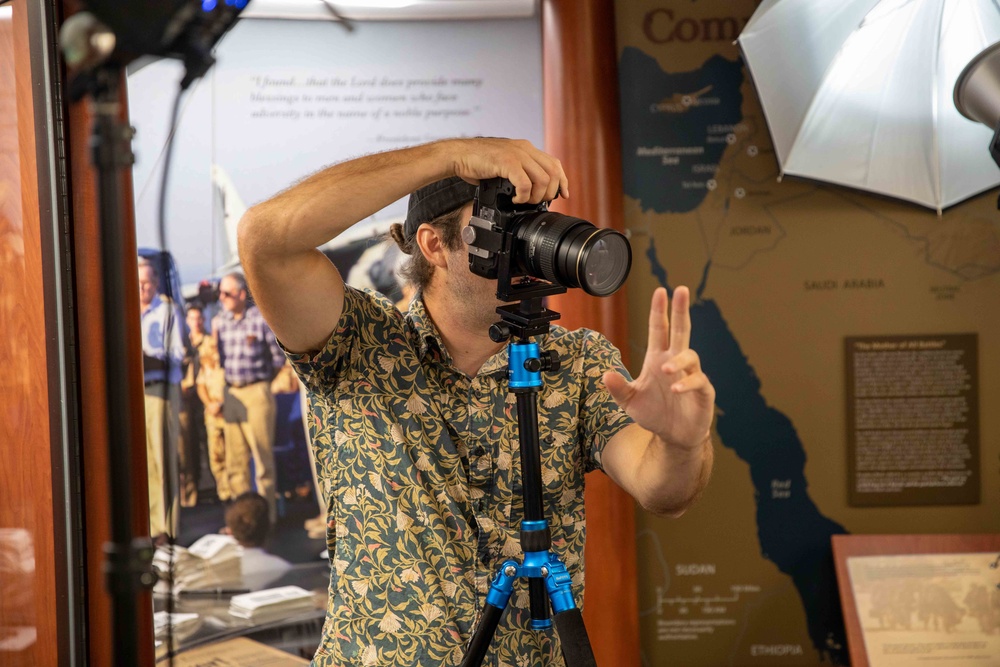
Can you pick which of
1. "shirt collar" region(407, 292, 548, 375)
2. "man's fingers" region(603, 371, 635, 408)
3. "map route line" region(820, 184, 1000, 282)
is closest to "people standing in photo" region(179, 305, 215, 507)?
"shirt collar" region(407, 292, 548, 375)

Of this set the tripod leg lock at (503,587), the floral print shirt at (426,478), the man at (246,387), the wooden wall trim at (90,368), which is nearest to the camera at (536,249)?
the floral print shirt at (426,478)

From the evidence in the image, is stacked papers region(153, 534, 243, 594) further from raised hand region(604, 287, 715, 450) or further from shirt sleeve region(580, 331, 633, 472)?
raised hand region(604, 287, 715, 450)

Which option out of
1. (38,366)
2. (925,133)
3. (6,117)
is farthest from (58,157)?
(925,133)

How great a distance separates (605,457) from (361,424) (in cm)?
42

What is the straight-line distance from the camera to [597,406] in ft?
5.08

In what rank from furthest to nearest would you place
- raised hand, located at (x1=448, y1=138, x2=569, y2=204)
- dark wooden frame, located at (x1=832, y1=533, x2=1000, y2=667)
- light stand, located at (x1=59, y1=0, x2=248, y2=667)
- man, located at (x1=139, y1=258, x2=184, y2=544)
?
dark wooden frame, located at (x1=832, y1=533, x2=1000, y2=667), man, located at (x1=139, y1=258, x2=184, y2=544), raised hand, located at (x1=448, y1=138, x2=569, y2=204), light stand, located at (x1=59, y1=0, x2=248, y2=667)

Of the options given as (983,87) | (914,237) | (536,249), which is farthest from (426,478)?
(914,237)

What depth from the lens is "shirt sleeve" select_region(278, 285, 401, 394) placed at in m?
1.47

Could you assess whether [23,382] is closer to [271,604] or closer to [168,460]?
[168,460]

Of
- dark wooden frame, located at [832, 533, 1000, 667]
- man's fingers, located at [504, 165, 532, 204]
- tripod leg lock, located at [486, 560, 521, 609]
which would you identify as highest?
man's fingers, located at [504, 165, 532, 204]

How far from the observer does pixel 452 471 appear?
1495 mm

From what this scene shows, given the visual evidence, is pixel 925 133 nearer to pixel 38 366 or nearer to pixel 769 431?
pixel 769 431

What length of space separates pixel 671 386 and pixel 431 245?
60 cm

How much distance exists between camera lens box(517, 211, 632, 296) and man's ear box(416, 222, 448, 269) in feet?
1.10
